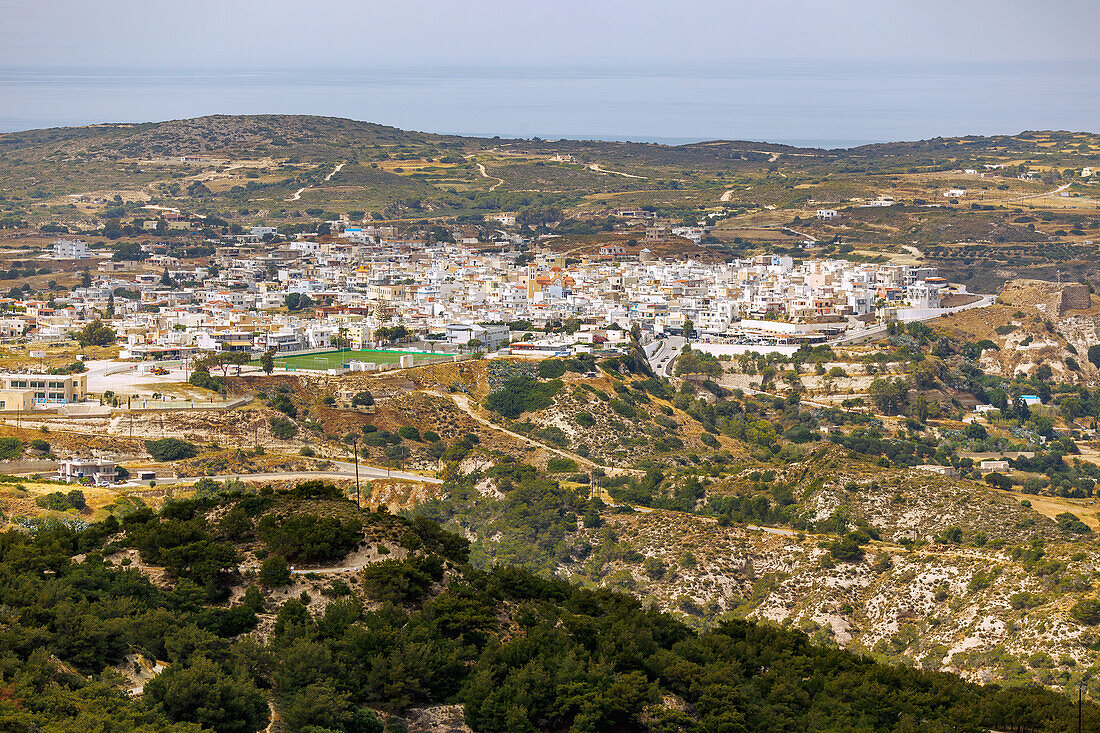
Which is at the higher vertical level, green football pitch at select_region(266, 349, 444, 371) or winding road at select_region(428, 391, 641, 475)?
green football pitch at select_region(266, 349, 444, 371)

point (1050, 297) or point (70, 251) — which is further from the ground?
point (1050, 297)

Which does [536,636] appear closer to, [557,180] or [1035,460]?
[1035,460]

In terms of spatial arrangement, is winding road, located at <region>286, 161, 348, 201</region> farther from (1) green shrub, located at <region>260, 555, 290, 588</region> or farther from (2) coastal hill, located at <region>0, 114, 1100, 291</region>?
(1) green shrub, located at <region>260, 555, 290, 588</region>

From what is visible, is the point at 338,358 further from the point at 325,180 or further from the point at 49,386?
the point at 325,180

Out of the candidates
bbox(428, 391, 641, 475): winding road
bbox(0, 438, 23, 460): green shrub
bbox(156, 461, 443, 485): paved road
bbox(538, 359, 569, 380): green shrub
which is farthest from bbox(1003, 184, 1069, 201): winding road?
bbox(0, 438, 23, 460): green shrub

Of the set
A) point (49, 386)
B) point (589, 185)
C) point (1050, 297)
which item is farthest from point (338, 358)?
point (589, 185)

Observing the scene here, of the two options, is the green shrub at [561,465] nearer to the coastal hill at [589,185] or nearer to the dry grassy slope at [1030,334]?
the dry grassy slope at [1030,334]

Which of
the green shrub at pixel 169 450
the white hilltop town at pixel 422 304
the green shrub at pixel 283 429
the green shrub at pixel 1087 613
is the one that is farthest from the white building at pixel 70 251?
A: the green shrub at pixel 1087 613
